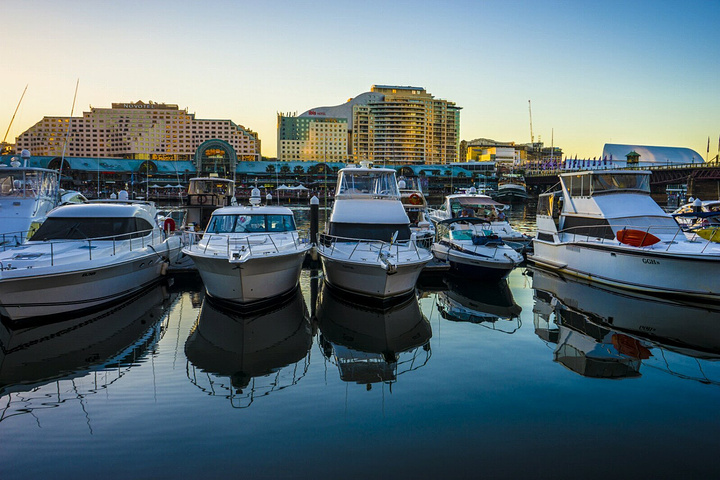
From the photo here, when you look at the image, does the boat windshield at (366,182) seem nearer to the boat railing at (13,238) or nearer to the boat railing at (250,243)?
the boat railing at (250,243)

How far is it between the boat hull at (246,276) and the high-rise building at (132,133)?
151815 mm

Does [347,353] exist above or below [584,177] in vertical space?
below

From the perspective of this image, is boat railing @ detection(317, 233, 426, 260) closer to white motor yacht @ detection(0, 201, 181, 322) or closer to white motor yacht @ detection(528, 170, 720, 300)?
white motor yacht @ detection(0, 201, 181, 322)

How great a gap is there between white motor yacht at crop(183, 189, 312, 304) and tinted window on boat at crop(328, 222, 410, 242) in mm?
1534

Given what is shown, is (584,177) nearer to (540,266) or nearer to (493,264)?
(540,266)

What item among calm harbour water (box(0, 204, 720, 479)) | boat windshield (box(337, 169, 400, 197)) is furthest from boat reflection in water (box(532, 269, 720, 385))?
boat windshield (box(337, 169, 400, 197))

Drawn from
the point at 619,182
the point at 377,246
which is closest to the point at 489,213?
the point at 619,182

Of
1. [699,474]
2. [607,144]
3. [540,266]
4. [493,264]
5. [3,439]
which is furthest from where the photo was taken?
[607,144]

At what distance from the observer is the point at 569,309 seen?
14.0 metres

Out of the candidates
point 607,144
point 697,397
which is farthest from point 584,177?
point 607,144

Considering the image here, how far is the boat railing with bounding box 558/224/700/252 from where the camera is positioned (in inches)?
611

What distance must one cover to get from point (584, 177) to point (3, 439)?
65.8 feet

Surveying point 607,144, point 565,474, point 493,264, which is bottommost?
point 565,474

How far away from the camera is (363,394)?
319 inches
